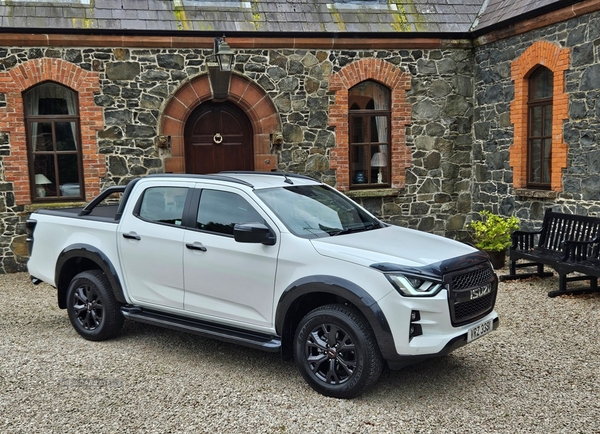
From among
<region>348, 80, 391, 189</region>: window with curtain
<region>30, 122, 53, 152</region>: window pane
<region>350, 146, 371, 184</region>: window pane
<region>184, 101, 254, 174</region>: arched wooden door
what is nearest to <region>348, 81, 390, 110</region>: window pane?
<region>348, 80, 391, 189</region>: window with curtain

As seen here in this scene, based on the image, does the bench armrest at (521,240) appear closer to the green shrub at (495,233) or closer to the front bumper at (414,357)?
the green shrub at (495,233)

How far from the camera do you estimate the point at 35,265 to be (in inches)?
263

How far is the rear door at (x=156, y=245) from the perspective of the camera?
557 cm

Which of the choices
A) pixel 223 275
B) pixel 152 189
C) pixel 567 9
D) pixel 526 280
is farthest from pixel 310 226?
pixel 567 9

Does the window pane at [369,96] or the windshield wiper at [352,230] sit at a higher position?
the window pane at [369,96]

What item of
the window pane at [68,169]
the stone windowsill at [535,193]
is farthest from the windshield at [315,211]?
the window pane at [68,169]

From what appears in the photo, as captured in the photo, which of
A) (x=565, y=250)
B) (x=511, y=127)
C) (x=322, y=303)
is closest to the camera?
(x=322, y=303)

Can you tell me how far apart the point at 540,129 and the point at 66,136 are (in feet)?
27.0

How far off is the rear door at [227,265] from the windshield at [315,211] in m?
0.22

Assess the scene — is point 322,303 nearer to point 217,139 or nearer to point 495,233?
point 495,233

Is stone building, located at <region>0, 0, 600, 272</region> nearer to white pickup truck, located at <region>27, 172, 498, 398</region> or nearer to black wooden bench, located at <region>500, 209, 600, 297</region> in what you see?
black wooden bench, located at <region>500, 209, 600, 297</region>

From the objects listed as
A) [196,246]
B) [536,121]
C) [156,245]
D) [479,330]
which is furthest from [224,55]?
[479,330]

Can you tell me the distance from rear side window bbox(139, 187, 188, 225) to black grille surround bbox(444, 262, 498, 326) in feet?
8.57

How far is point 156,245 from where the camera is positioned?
568 centimetres
